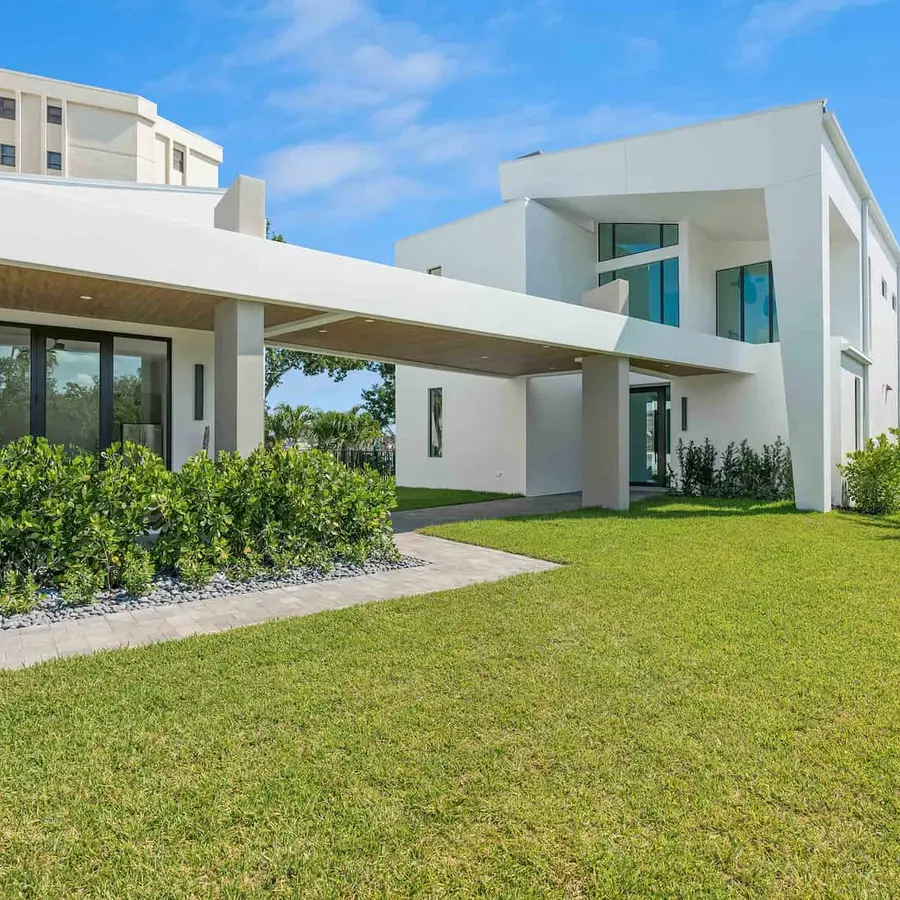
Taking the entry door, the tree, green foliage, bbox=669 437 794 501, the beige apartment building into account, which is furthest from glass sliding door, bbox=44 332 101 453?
the beige apartment building

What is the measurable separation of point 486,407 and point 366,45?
1047 cm

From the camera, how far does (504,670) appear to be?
472 centimetres

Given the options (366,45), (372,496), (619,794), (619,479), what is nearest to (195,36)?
(366,45)

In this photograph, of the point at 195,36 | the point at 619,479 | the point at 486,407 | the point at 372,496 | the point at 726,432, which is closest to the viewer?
the point at 372,496

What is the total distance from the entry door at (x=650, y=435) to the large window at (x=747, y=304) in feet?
8.94

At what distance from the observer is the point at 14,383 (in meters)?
9.67

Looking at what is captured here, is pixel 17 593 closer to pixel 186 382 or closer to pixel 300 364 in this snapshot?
pixel 186 382

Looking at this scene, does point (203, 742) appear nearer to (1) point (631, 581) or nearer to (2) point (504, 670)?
(2) point (504, 670)

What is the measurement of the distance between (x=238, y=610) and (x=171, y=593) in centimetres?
99

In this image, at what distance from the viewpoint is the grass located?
16.4 metres

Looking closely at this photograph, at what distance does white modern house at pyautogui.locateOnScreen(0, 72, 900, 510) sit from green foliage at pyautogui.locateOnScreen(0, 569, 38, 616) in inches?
116

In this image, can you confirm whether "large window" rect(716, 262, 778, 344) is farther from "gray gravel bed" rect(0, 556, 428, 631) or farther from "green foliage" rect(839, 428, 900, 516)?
"gray gravel bed" rect(0, 556, 428, 631)

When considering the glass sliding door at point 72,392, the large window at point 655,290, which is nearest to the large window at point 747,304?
the large window at point 655,290

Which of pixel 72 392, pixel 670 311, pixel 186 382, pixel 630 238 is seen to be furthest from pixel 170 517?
pixel 630 238
